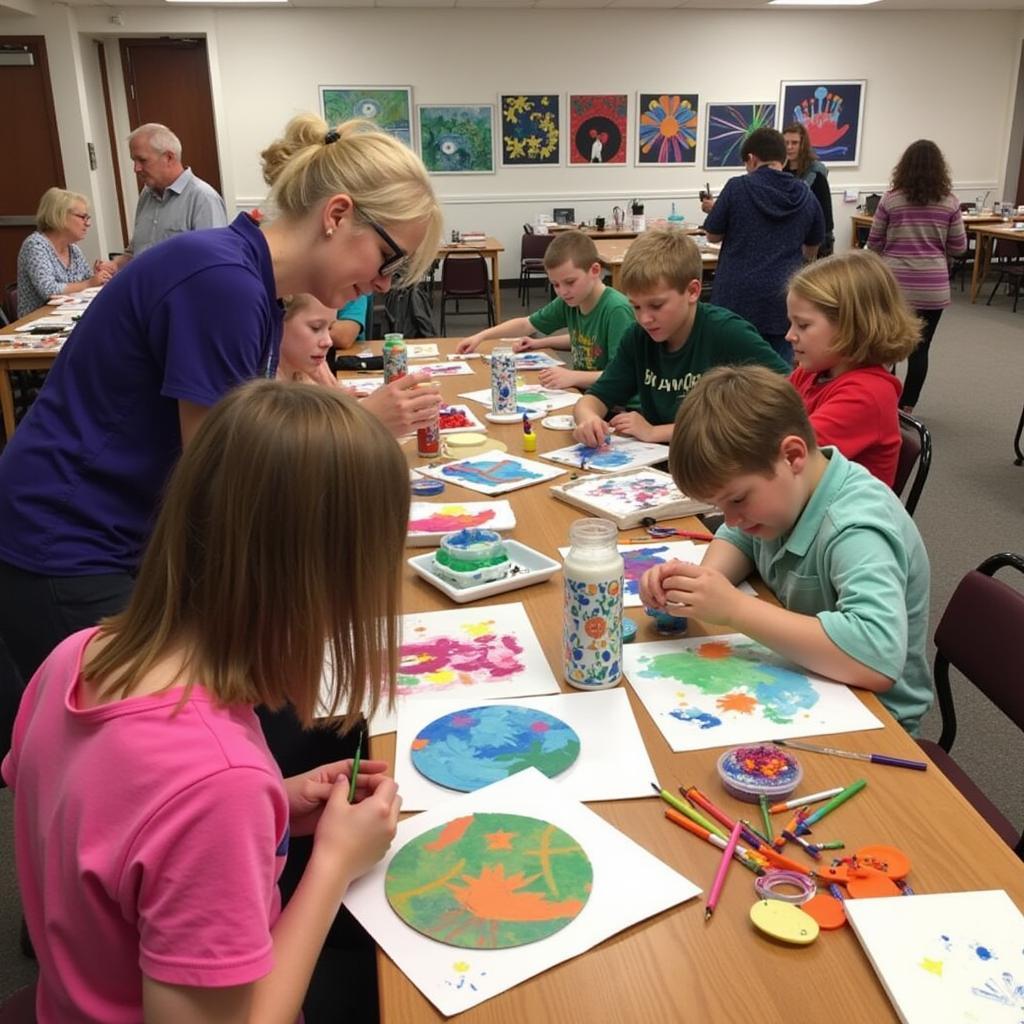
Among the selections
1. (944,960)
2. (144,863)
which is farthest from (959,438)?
(144,863)

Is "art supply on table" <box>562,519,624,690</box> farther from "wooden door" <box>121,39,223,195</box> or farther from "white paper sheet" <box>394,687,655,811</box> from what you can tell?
"wooden door" <box>121,39,223,195</box>

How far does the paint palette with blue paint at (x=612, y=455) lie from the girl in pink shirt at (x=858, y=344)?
14.9 inches

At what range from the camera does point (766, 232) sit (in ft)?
15.0

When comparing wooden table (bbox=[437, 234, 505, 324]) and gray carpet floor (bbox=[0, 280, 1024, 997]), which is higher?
wooden table (bbox=[437, 234, 505, 324])

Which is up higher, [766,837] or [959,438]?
[766,837]

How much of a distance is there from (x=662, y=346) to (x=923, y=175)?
3291 millimetres

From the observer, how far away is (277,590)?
798 mm

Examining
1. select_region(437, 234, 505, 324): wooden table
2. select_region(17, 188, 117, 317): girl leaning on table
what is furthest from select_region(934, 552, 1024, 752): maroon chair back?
select_region(437, 234, 505, 324): wooden table

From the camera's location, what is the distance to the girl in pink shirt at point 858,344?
2053mm

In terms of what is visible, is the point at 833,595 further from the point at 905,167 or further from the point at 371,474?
the point at 905,167

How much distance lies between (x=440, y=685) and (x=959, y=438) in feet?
14.7

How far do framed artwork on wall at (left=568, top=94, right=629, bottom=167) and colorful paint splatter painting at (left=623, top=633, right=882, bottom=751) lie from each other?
905cm

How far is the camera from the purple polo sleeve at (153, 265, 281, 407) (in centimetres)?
128

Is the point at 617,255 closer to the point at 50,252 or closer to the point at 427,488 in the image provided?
the point at 50,252
